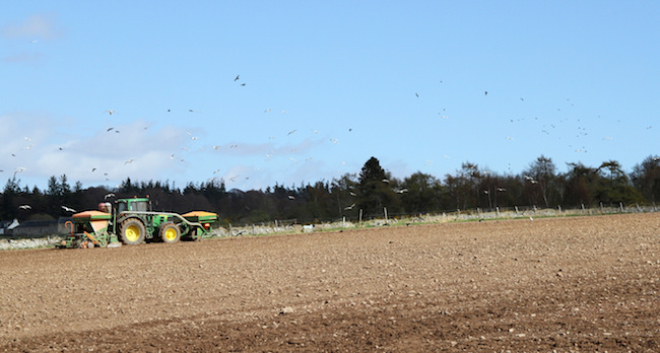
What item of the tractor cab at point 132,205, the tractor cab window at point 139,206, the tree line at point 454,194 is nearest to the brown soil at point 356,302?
the tractor cab at point 132,205

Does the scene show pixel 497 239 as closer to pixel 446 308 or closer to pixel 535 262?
pixel 535 262

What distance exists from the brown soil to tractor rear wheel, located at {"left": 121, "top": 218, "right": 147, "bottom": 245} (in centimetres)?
941

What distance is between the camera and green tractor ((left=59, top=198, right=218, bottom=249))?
91.1 feet

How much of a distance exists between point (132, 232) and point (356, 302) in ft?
65.9

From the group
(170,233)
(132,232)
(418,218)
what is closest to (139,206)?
(132,232)

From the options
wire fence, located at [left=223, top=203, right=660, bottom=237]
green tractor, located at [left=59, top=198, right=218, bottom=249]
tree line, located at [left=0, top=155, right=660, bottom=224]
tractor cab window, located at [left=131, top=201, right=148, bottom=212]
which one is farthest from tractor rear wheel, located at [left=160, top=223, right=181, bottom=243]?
tree line, located at [left=0, top=155, right=660, bottom=224]

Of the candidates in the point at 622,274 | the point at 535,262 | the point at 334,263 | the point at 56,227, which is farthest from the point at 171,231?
the point at 56,227

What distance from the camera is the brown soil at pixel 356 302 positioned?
844cm

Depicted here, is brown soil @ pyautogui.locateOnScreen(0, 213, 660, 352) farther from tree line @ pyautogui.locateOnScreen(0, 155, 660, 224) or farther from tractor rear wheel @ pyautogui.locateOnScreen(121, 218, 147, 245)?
tree line @ pyautogui.locateOnScreen(0, 155, 660, 224)

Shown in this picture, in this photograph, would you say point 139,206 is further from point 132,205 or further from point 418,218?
point 418,218

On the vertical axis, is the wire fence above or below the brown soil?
above

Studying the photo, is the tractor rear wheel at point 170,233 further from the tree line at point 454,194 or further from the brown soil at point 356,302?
the tree line at point 454,194

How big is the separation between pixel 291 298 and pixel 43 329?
13.5 feet

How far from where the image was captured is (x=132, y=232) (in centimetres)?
2884
